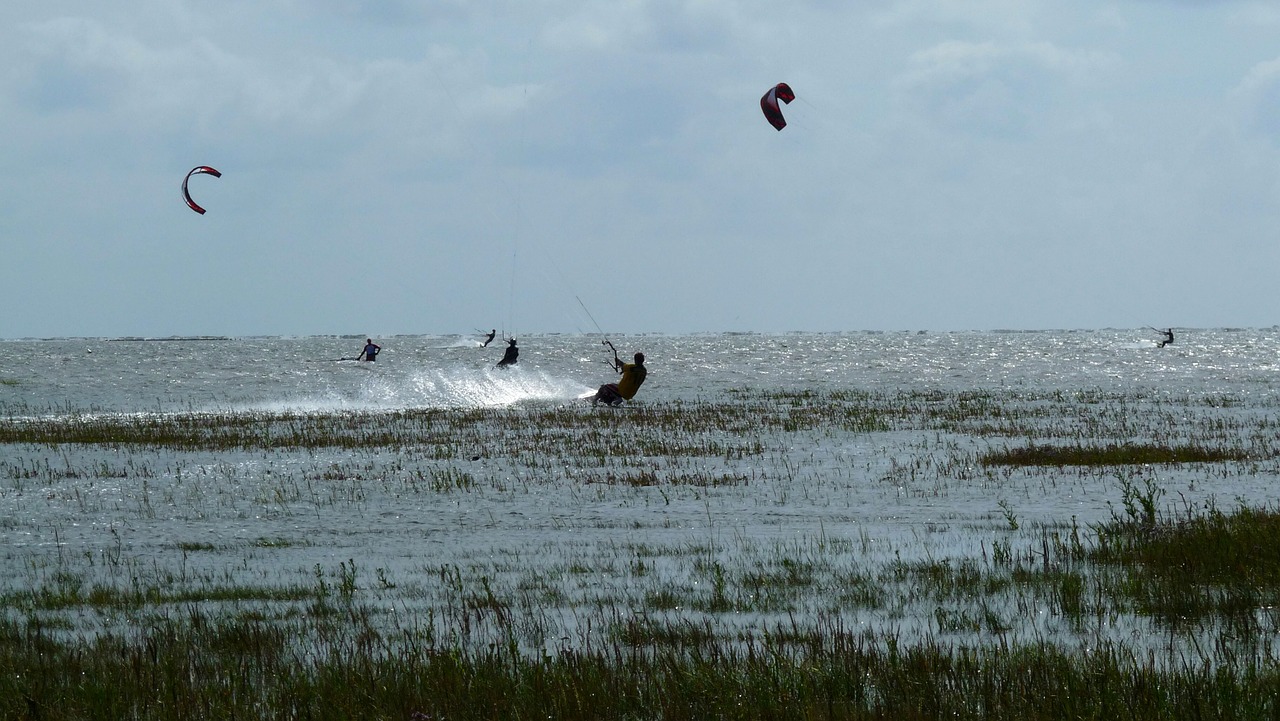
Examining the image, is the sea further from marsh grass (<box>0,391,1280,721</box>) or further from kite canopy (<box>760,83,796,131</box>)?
kite canopy (<box>760,83,796,131</box>)

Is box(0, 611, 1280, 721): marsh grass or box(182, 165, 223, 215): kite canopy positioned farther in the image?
box(182, 165, 223, 215): kite canopy

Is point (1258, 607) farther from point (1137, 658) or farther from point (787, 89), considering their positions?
point (787, 89)

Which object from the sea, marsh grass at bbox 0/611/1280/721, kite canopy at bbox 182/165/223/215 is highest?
kite canopy at bbox 182/165/223/215

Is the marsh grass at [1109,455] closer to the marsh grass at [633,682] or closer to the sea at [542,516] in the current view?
the sea at [542,516]

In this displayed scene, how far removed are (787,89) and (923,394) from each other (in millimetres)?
16867

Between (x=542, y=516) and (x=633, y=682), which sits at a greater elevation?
(x=633, y=682)

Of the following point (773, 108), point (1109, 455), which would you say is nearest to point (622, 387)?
point (773, 108)

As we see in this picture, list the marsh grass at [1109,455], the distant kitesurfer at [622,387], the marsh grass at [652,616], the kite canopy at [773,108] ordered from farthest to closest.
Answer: the distant kitesurfer at [622,387], the kite canopy at [773,108], the marsh grass at [1109,455], the marsh grass at [652,616]

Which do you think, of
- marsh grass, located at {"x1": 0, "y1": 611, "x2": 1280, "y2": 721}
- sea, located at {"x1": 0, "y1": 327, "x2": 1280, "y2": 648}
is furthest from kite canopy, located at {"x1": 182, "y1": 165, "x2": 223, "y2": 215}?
marsh grass, located at {"x1": 0, "y1": 611, "x2": 1280, "y2": 721}

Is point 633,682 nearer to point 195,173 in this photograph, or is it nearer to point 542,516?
point 542,516

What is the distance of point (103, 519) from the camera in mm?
11945

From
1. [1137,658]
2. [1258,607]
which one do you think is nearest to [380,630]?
[1137,658]

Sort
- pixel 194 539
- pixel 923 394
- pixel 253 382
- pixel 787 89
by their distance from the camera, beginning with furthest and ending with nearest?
pixel 253 382, pixel 923 394, pixel 787 89, pixel 194 539

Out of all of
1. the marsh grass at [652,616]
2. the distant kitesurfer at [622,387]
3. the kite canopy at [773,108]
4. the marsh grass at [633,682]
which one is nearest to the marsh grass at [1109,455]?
the marsh grass at [652,616]
